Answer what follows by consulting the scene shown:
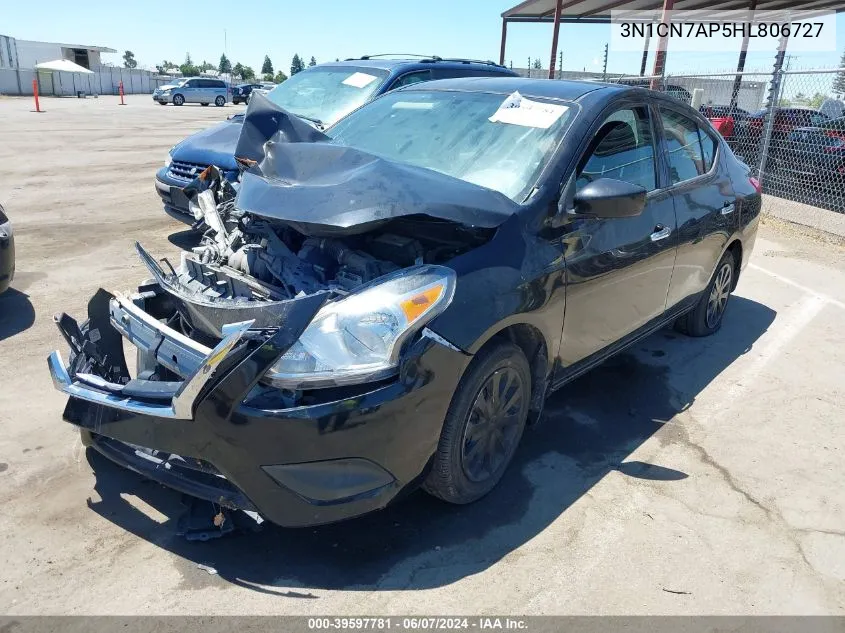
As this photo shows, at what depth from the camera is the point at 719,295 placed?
5.39 meters

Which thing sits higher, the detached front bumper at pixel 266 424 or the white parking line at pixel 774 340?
the detached front bumper at pixel 266 424

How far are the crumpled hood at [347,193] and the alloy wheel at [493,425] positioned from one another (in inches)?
28.9

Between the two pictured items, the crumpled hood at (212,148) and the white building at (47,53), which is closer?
the crumpled hood at (212,148)

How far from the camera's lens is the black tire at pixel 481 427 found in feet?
8.96

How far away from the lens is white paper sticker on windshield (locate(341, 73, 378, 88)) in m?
7.54

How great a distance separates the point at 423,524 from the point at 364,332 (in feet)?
3.33

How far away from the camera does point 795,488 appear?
11.2ft

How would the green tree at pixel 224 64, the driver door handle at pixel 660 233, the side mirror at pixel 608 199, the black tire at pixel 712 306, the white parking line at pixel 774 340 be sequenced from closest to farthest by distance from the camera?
the side mirror at pixel 608 199 < the driver door handle at pixel 660 233 < the white parking line at pixel 774 340 < the black tire at pixel 712 306 < the green tree at pixel 224 64

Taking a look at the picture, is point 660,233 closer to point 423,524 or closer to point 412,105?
point 412,105

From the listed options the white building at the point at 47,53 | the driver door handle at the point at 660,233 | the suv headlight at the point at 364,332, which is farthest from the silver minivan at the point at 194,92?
the suv headlight at the point at 364,332

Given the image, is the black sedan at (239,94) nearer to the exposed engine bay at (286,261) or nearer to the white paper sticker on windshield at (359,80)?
the white paper sticker on windshield at (359,80)

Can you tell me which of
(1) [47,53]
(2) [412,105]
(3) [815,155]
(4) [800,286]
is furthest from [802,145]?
(1) [47,53]

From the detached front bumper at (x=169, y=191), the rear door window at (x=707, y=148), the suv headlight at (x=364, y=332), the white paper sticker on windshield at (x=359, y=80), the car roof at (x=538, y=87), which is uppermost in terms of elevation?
the white paper sticker on windshield at (x=359, y=80)

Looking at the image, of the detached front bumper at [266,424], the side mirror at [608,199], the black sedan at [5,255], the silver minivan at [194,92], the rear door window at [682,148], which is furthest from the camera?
the silver minivan at [194,92]
